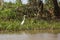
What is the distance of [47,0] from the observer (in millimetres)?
17750

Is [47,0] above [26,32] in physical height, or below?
above

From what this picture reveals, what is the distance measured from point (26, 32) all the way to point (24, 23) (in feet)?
6.64

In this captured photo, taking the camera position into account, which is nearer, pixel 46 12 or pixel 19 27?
pixel 19 27

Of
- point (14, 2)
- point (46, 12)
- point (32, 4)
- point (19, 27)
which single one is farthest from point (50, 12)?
point (19, 27)

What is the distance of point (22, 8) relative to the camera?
1786 centimetres

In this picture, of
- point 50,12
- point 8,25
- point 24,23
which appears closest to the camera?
point 8,25

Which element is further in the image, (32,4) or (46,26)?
(32,4)

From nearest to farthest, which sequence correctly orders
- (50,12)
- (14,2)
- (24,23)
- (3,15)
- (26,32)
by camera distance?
(26,32)
(24,23)
(3,15)
(50,12)
(14,2)

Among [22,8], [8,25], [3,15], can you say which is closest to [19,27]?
[8,25]

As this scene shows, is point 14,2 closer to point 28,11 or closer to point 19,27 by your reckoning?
point 28,11

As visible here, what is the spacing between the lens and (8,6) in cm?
1877

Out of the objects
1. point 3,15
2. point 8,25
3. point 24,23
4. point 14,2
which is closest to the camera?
point 8,25

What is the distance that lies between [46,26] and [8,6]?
5802 millimetres

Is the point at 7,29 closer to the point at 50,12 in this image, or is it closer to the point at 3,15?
the point at 3,15
